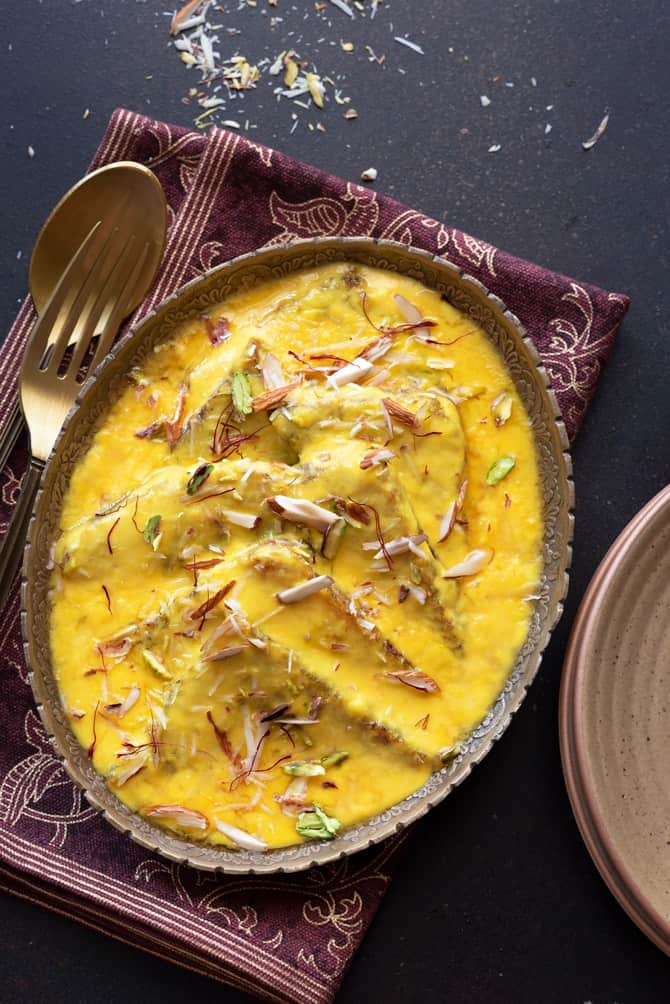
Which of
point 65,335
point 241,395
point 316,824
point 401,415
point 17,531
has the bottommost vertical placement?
point 316,824

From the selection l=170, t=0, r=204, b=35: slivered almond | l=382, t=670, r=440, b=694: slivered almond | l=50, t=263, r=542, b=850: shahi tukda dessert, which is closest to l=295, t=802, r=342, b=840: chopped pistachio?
l=50, t=263, r=542, b=850: shahi tukda dessert

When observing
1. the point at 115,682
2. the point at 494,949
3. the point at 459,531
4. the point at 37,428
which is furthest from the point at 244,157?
the point at 494,949

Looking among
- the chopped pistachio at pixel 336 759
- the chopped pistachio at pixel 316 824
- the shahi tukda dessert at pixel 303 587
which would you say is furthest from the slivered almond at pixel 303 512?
the chopped pistachio at pixel 316 824

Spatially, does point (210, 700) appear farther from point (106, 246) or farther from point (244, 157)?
point (244, 157)

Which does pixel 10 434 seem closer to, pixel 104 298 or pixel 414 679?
pixel 104 298

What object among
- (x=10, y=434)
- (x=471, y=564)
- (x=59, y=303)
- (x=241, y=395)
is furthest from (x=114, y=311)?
(x=471, y=564)

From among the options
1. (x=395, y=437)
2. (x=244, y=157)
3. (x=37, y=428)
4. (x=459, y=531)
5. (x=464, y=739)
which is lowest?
(x=464, y=739)
